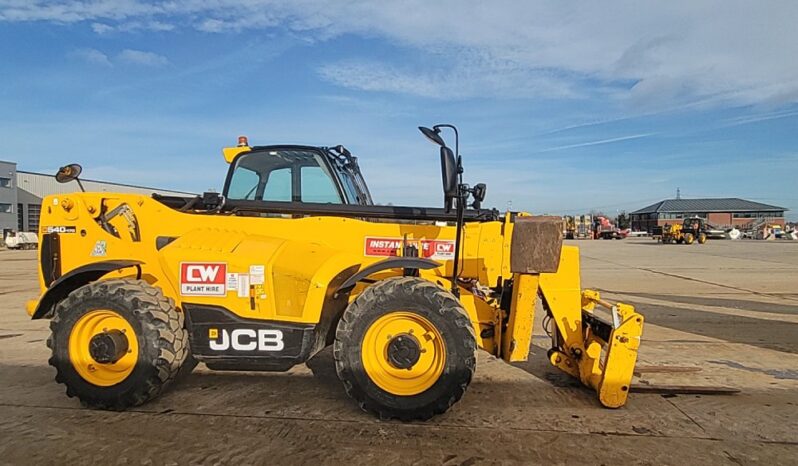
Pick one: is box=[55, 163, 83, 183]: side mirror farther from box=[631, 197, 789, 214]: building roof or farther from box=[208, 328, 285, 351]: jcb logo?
box=[631, 197, 789, 214]: building roof

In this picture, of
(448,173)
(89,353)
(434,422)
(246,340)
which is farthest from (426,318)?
(89,353)

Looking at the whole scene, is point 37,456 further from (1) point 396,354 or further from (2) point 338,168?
(2) point 338,168

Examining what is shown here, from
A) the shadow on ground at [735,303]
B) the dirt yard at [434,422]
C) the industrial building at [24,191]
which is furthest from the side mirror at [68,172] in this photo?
the industrial building at [24,191]

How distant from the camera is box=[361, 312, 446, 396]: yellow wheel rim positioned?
13.2ft

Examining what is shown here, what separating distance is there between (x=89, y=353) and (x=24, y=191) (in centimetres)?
6362

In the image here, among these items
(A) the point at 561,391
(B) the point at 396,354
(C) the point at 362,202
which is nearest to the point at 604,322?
(A) the point at 561,391

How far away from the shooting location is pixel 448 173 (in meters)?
3.74

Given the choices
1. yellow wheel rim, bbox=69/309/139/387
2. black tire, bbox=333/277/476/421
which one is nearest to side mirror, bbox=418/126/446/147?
black tire, bbox=333/277/476/421

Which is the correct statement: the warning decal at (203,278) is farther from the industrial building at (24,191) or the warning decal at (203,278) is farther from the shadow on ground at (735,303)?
the industrial building at (24,191)

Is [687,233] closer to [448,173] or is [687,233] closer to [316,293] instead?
[448,173]

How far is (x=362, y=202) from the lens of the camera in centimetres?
539

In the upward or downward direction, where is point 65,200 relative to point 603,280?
upward

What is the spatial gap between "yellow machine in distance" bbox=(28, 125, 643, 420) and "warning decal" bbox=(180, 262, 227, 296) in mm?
10

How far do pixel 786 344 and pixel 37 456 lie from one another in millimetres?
8028
